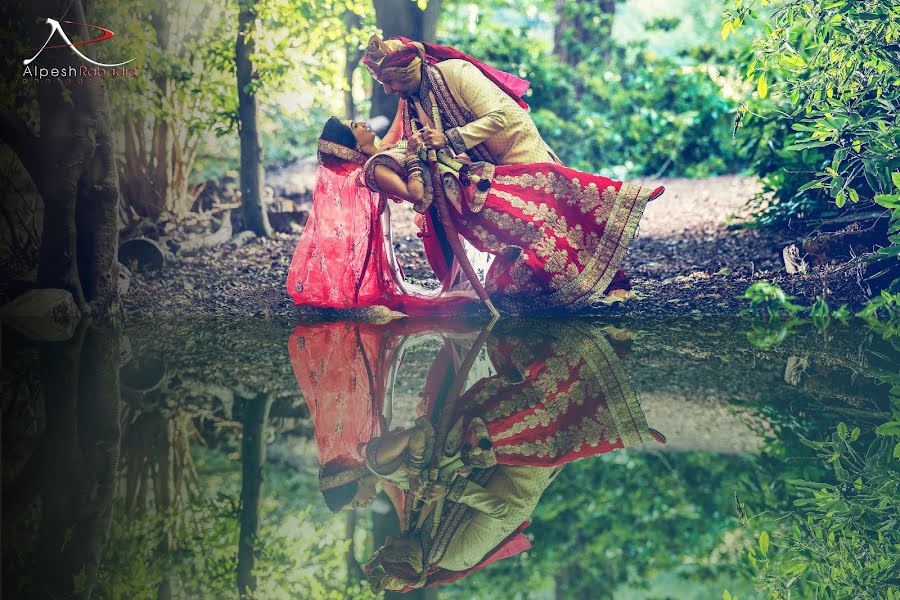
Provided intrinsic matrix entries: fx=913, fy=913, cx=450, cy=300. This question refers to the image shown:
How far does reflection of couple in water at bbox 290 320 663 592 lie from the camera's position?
2.21 metres

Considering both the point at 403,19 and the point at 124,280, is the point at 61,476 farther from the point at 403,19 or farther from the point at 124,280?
the point at 403,19

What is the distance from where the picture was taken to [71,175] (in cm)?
458

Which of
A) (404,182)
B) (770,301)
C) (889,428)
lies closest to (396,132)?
(404,182)

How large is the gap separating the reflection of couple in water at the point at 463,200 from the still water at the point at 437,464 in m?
0.48

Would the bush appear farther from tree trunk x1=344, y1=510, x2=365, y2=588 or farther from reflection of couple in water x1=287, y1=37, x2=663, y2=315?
tree trunk x1=344, y1=510, x2=365, y2=588

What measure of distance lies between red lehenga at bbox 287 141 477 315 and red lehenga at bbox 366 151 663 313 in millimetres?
299

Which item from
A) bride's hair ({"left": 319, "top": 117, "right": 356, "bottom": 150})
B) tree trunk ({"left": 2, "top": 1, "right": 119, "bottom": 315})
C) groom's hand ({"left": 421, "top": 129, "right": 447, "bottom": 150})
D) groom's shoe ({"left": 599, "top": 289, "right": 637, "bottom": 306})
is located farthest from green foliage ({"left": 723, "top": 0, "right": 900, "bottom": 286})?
tree trunk ({"left": 2, "top": 1, "right": 119, "bottom": 315})

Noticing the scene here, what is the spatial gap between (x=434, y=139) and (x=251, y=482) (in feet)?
7.17

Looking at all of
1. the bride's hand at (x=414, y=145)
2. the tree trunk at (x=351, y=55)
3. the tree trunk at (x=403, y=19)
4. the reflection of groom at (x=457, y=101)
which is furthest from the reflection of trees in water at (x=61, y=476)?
the tree trunk at (x=351, y=55)

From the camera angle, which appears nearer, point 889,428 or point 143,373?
point 889,428

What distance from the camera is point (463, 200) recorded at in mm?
4309

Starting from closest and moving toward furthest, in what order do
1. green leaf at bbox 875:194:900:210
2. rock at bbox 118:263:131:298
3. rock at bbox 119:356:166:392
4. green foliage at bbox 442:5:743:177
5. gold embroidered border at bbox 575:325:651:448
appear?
gold embroidered border at bbox 575:325:651:448 < rock at bbox 119:356:166:392 < green leaf at bbox 875:194:900:210 < rock at bbox 118:263:131:298 < green foliage at bbox 442:5:743:177

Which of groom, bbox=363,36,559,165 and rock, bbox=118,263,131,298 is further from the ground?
groom, bbox=363,36,559,165

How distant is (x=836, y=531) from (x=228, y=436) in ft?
5.76
